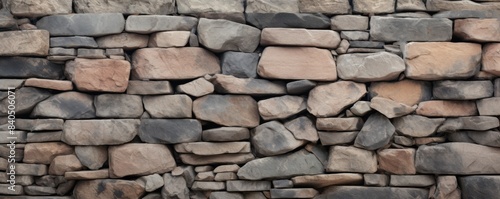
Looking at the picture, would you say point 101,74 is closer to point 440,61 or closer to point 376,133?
point 376,133

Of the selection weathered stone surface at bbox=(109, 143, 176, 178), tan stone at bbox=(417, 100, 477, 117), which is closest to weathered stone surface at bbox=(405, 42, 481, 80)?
tan stone at bbox=(417, 100, 477, 117)

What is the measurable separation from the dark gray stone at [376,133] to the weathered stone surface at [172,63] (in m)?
1.13

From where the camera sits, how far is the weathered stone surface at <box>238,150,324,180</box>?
11.4 ft

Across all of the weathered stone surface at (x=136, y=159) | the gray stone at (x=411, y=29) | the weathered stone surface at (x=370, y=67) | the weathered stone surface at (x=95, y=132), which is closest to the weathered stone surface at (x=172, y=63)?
the weathered stone surface at (x=95, y=132)

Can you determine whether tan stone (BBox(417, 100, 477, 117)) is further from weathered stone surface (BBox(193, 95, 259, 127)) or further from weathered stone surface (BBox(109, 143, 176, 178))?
weathered stone surface (BBox(109, 143, 176, 178))

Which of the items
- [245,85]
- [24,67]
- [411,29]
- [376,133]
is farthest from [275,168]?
[24,67]

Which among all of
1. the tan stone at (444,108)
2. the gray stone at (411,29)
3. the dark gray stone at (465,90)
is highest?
the gray stone at (411,29)

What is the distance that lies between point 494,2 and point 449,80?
656 millimetres

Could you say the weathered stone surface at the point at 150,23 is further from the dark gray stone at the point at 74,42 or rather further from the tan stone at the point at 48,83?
the tan stone at the point at 48,83

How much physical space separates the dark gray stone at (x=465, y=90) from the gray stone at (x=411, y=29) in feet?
1.07

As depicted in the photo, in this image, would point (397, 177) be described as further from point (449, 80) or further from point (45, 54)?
point (45, 54)

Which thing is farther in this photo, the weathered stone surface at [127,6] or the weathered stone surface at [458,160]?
the weathered stone surface at [127,6]

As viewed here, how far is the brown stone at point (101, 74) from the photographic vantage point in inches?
137

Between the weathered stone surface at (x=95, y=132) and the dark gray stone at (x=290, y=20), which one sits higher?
the dark gray stone at (x=290, y=20)
